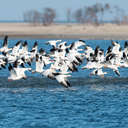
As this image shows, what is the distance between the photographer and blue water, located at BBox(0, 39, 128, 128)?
758 inches

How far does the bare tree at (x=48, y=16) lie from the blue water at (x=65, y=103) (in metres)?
76.5

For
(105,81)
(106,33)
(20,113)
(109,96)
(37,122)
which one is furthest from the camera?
(106,33)

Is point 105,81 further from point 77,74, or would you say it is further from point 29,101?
point 29,101

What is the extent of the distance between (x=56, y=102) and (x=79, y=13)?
354ft

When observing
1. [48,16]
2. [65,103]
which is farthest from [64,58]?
[48,16]

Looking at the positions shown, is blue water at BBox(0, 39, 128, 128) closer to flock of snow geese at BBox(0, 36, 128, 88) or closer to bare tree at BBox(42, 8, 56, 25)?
flock of snow geese at BBox(0, 36, 128, 88)

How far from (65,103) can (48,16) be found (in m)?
89.7

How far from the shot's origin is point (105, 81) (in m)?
29.0

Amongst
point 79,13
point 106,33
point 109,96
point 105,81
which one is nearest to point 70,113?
point 109,96

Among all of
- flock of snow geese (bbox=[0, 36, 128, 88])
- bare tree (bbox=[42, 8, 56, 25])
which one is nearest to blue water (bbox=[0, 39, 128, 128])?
flock of snow geese (bbox=[0, 36, 128, 88])

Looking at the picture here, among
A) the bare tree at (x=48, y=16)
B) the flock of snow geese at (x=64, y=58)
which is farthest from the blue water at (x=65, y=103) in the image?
the bare tree at (x=48, y=16)

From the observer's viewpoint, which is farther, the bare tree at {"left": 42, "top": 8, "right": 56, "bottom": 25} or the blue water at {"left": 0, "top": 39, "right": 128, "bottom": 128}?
the bare tree at {"left": 42, "top": 8, "right": 56, "bottom": 25}

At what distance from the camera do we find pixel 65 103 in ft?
74.9

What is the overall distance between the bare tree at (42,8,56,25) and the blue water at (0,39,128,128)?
76.5 meters
